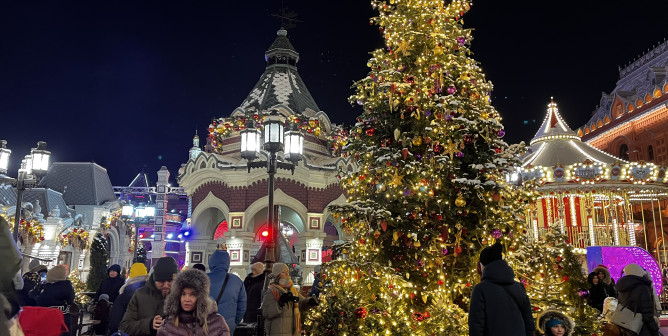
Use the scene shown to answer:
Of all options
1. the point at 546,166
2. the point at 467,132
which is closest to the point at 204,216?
the point at 546,166

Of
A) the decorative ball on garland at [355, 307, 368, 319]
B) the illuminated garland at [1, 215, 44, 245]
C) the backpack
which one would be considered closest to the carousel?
the decorative ball on garland at [355, 307, 368, 319]

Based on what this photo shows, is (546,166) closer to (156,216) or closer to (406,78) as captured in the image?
(406,78)

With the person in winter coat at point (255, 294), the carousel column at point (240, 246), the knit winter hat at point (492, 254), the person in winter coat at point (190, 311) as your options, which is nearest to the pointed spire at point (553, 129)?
the carousel column at point (240, 246)

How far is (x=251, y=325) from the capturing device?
7.09 m

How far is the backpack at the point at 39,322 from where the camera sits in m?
3.99

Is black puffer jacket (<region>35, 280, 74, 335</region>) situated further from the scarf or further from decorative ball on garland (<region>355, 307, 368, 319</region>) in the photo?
decorative ball on garland (<region>355, 307, 368, 319</region>)

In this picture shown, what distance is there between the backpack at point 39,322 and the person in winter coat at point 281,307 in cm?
250

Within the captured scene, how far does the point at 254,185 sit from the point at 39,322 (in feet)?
55.4

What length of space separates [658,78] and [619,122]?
3409 mm

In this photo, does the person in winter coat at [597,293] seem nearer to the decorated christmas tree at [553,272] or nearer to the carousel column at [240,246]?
the decorated christmas tree at [553,272]

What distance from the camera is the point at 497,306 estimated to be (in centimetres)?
414

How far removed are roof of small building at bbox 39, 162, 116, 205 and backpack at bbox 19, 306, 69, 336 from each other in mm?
31337

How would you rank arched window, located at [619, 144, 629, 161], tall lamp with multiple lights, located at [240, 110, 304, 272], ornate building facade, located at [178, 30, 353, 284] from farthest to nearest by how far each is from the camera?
arched window, located at [619, 144, 629, 161], ornate building facade, located at [178, 30, 353, 284], tall lamp with multiple lights, located at [240, 110, 304, 272]

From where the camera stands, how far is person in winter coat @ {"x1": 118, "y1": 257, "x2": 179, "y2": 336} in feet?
13.3
